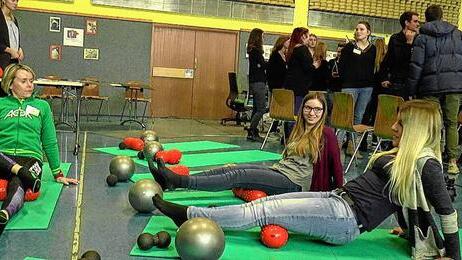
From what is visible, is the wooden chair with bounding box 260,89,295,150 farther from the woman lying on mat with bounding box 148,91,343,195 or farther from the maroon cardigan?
the maroon cardigan

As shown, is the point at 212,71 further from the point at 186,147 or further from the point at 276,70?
the point at 186,147

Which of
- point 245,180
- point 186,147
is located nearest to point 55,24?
point 186,147

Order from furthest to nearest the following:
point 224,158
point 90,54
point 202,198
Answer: point 90,54
point 224,158
point 202,198

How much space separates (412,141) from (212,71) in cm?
806

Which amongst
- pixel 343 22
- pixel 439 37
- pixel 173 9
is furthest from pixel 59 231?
pixel 343 22

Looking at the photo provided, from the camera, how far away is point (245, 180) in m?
3.44

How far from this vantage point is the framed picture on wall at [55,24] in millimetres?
9312

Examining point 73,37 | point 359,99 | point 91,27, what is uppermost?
point 91,27

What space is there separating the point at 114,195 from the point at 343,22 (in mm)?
8578

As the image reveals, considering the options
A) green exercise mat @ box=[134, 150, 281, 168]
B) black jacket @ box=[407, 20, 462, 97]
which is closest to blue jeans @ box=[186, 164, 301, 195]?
green exercise mat @ box=[134, 150, 281, 168]

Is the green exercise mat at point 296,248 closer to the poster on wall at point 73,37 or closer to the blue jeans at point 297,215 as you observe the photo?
the blue jeans at point 297,215

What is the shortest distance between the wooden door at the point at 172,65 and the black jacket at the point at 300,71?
4.36m

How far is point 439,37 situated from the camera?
4500 millimetres

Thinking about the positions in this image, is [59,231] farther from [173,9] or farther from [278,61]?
[173,9]
